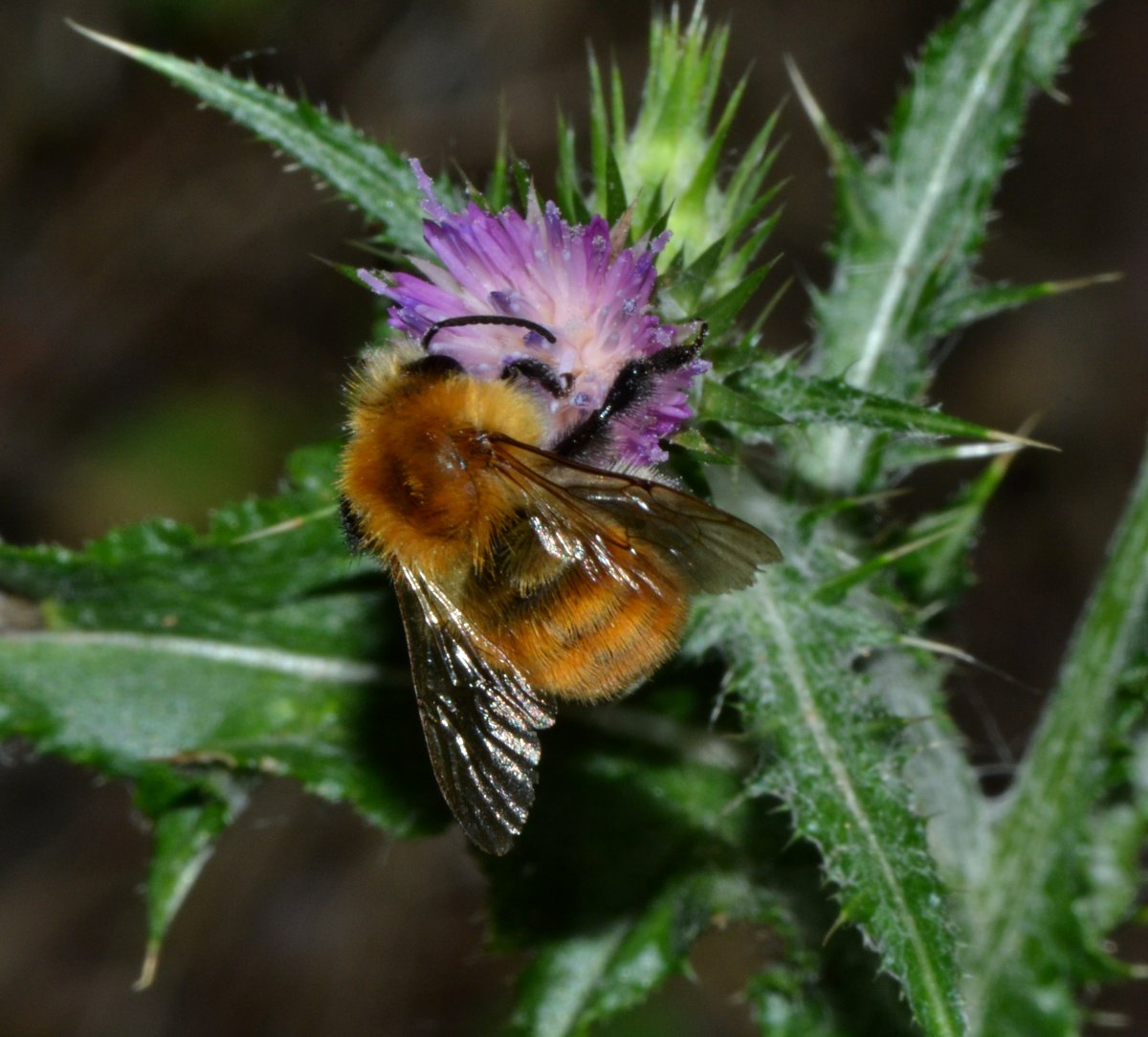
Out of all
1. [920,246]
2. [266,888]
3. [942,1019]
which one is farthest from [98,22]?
[942,1019]

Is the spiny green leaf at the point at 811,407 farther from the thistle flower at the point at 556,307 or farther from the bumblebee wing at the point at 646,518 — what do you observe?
the bumblebee wing at the point at 646,518

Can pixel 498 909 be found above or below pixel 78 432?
below

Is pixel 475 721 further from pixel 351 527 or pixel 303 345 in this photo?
pixel 303 345

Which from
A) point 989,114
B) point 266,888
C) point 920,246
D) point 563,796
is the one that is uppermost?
point 989,114

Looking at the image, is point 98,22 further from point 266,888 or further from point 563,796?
point 563,796

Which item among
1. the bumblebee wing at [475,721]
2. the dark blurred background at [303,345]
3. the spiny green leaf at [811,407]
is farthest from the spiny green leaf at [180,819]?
the dark blurred background at [303,345]

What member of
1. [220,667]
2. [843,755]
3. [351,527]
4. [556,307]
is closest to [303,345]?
[220,667]
